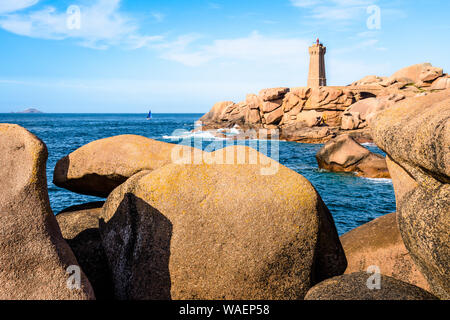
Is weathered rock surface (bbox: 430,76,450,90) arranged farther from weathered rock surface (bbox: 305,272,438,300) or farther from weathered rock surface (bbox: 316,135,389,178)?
weathered rock surface (bbox: 305,272,438,300)

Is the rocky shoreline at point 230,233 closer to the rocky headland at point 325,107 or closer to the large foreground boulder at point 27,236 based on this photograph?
the large foreground boulder at point 27,236

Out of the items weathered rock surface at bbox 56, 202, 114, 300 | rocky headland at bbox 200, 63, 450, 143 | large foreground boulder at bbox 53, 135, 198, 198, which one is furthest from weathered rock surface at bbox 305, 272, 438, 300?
rocky headland at bbox 200, 63, 450, 143

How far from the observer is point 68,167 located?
786cm

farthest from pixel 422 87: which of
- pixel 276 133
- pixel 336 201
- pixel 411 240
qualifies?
pixel 411 240

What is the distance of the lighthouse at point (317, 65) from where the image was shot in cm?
8119

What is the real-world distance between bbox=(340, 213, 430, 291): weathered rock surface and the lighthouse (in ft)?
257

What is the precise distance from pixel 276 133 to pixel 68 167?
Result: 49586mm

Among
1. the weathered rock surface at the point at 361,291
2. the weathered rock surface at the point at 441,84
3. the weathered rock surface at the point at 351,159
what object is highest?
the weathered rock surface at the point at 441,84

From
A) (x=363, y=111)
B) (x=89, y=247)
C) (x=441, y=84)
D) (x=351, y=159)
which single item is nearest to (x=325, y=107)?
(x=363, y=111)

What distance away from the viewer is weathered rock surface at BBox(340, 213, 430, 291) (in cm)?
608

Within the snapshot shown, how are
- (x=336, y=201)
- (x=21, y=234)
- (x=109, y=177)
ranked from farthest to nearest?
(x=336, y=201) < (x=109, y=177) < (x=21, y=234)

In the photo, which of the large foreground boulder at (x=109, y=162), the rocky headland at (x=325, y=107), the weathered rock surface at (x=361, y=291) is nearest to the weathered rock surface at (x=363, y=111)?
the rocky headland at (x=325, y=107)

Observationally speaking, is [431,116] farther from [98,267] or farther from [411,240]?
[98,267]

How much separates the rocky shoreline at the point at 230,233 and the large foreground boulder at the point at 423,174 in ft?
0.07
